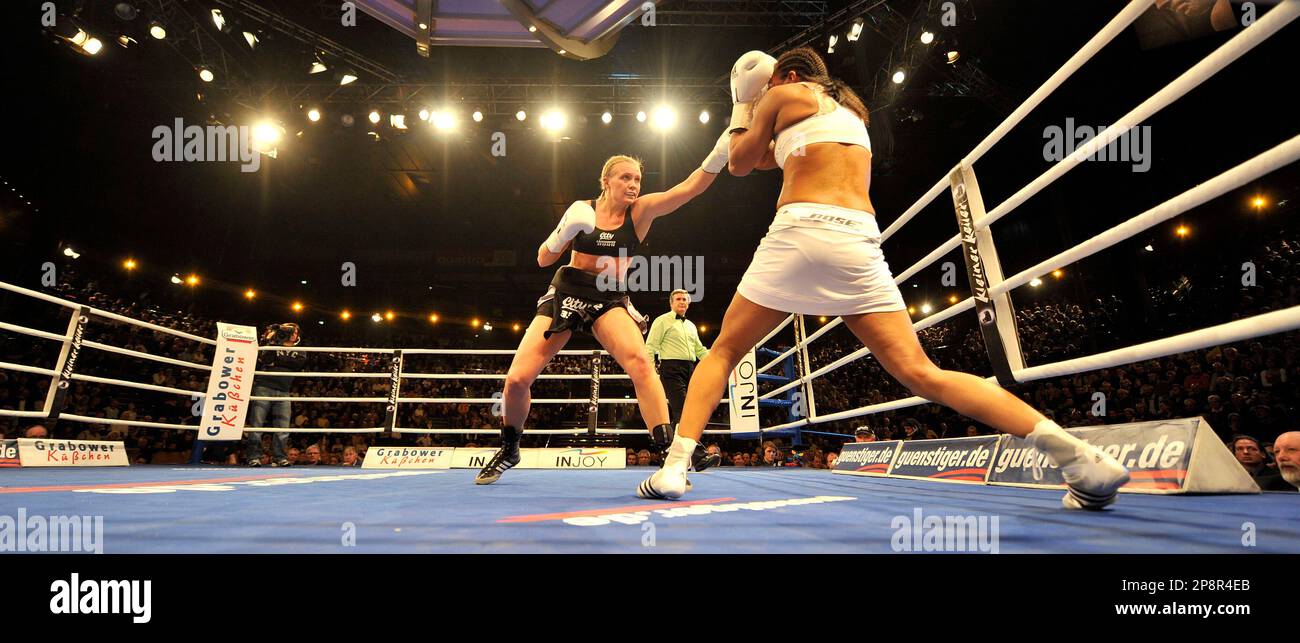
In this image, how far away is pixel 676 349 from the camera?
5.15 metres

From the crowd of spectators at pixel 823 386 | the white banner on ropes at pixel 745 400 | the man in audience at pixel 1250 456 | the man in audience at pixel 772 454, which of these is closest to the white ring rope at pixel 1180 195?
the man in audience at pixel 1250 456

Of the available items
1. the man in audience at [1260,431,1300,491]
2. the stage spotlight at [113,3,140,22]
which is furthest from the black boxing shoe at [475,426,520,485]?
the stage spotlight at [113,3,140,22]

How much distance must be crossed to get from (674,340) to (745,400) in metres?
1.01

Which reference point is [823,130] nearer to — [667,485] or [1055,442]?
[1055,442]

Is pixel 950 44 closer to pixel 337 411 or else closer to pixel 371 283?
pixel 337 411

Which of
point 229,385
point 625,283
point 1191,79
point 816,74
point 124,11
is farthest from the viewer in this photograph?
point 124,11

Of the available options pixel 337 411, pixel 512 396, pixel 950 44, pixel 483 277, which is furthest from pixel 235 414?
pixel 483 277

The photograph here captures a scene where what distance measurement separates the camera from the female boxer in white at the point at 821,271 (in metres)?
1.45

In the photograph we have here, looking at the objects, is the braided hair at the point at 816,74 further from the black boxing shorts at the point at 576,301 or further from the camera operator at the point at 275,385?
the camera operator at the point at 275,385

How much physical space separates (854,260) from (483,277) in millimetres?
16838

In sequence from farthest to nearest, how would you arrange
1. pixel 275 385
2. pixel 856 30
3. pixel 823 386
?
1. pixel 823 386
2. pixel 856 30
3. pixel 275 385

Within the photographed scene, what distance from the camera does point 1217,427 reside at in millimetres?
6355

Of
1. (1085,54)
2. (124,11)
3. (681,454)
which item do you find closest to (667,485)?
(681,454)
